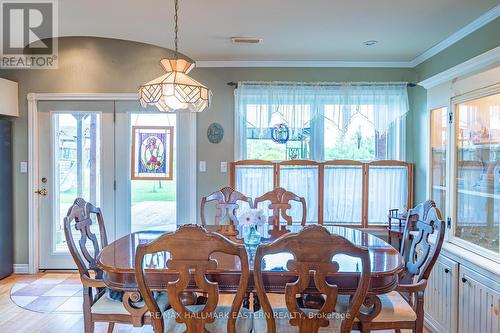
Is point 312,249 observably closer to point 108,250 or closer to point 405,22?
point 108,250

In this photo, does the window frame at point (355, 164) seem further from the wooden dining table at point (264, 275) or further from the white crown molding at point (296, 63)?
the wooden dining table at point (264, 275)

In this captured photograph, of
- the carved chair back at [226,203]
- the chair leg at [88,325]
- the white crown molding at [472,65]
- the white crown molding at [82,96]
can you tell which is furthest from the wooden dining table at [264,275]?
the white crown molding at [82,96]

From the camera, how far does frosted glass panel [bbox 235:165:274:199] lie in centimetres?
389

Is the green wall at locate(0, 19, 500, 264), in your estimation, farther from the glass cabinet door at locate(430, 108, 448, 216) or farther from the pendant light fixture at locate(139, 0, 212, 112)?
the pendant light fixture at locate(139, 0, 212, 112)

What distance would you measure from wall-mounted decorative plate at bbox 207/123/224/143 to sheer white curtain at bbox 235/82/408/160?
252 millimetres

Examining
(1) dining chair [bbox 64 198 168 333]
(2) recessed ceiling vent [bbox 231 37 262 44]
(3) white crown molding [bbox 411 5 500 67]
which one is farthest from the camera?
(2) recessed ceiling vent [bbox 231 37 262 44]

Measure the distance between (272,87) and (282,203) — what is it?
1.45 meters

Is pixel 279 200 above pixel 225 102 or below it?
below

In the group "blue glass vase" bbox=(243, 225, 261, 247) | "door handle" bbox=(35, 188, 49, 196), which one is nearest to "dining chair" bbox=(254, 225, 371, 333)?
"blue glass vase" bbox=(243, 225, 261, 247)

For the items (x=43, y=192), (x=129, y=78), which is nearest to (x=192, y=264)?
(x=129, y=78)

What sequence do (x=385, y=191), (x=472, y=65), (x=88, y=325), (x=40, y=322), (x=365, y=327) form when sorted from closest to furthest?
(x=365, y=327) < (x=88, y=325) < (x=472, y=65) < (x=40, y=322) < (x=385, y=191)

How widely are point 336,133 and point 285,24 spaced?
1468 mm

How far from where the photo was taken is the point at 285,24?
9.52 ft

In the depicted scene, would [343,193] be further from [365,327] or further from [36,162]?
[36,162]
